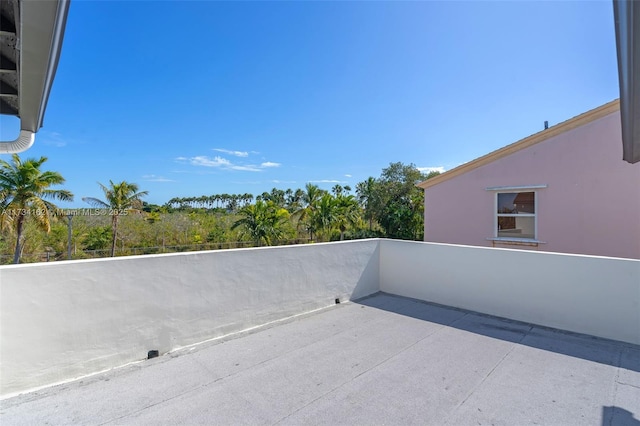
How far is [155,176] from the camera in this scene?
81.9 feet

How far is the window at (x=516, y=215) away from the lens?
727 cm

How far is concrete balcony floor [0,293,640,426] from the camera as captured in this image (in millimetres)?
2182

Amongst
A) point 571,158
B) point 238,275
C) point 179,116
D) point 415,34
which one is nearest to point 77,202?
point 179,116

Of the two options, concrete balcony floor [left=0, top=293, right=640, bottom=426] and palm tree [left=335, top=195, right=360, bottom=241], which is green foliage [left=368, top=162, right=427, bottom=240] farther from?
concrete balcony floor [left=0, top=293, right=640, bottom=426]

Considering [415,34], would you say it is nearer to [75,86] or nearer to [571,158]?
[571,158]

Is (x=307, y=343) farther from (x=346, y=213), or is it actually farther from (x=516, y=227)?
(x=346, y=213)

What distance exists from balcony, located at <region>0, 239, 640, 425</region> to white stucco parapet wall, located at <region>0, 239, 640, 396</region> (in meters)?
0.02

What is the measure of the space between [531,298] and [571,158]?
4508mm

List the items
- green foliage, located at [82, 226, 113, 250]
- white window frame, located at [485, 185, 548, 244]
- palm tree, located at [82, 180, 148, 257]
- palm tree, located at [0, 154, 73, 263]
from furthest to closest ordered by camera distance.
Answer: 1. green foliage, located at [82, 226, 113, 250]
2. palm tree, located at [82, 180, 148, 257]
3. palm tree, located at [0, 154, 73, 263]
4. white window frame, located at [485, 185, 548, 244]

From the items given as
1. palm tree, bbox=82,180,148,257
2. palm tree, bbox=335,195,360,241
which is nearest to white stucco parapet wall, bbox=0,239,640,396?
palm tree, bbox=335,195,360,241

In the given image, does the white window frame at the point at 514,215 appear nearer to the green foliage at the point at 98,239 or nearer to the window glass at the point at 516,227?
the window glass at the point at 516,227

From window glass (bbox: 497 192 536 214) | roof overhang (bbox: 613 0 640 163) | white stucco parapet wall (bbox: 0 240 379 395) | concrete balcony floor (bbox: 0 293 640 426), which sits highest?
roof overhang (bbox: 613 0 640 163)

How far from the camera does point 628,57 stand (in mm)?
1455

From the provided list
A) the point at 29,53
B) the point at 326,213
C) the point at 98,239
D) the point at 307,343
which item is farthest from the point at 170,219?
the point at 29,53
